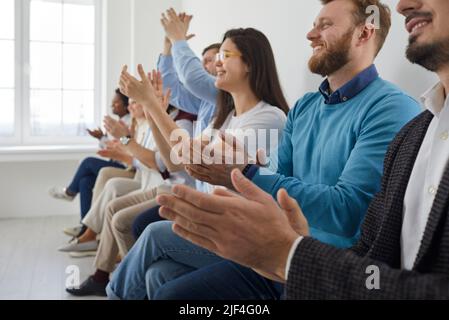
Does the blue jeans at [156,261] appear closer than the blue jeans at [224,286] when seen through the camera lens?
No

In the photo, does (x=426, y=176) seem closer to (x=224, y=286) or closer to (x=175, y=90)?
(x=224, y=286)

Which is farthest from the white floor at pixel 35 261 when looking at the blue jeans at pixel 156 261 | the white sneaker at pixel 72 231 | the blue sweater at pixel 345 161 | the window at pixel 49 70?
the blue sweater at pixel 345 161

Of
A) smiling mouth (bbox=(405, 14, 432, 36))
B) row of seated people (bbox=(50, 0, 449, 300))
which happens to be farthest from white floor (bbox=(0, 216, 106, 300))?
smiling mouth (bbox=(405, 14, 432, 36))

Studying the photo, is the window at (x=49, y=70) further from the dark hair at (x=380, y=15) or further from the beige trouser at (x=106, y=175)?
the dark hair at (x=380, y=15)

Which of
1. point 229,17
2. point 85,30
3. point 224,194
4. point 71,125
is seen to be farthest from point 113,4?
point 224,194

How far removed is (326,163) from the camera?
4.28 feet

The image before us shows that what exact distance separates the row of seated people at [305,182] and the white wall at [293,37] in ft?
0.39

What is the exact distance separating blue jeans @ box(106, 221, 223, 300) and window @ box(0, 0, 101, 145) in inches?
131

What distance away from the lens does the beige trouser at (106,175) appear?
3359 mm

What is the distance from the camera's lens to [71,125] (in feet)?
15.5

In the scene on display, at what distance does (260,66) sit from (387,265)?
48.8 inches

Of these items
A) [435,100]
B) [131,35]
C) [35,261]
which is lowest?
[35,261]

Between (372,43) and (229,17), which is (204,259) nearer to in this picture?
(372,43)

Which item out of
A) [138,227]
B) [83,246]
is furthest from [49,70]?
[138,227]
